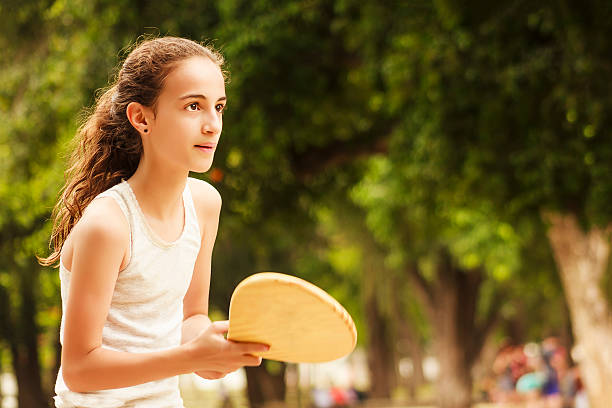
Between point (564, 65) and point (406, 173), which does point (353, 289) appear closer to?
point (406, 173)

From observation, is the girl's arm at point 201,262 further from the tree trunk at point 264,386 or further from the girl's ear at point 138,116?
the tree trunk at point 264,386

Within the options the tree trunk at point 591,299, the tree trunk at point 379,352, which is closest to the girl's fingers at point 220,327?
the tree trunk at point 591,299

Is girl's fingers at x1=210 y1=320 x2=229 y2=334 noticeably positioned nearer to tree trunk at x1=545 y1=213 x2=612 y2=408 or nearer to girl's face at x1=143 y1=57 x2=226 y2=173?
girl's face at x1=143 y1=57 x2=226 y2=173

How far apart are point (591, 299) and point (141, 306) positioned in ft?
28.9

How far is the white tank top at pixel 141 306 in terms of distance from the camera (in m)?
1.82

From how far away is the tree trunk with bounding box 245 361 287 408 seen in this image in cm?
2031

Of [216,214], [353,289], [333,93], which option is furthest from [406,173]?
[353,289]

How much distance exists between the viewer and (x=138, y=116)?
6.39 feet

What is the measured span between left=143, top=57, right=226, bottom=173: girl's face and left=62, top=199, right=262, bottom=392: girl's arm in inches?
9.9

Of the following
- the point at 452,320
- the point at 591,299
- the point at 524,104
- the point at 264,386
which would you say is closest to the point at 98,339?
the point at 524,104

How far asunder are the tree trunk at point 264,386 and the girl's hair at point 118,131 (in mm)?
18291

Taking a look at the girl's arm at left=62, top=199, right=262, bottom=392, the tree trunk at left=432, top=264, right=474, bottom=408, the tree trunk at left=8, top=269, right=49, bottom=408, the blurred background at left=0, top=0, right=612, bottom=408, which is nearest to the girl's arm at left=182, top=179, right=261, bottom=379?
the girl's arm at left=62, top=199, right=262, bottom=392

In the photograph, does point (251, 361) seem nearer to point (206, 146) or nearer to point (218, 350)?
point (218, 350)

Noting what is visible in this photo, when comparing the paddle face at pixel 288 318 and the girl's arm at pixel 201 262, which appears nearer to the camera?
the paddle face at pixel 288 318
